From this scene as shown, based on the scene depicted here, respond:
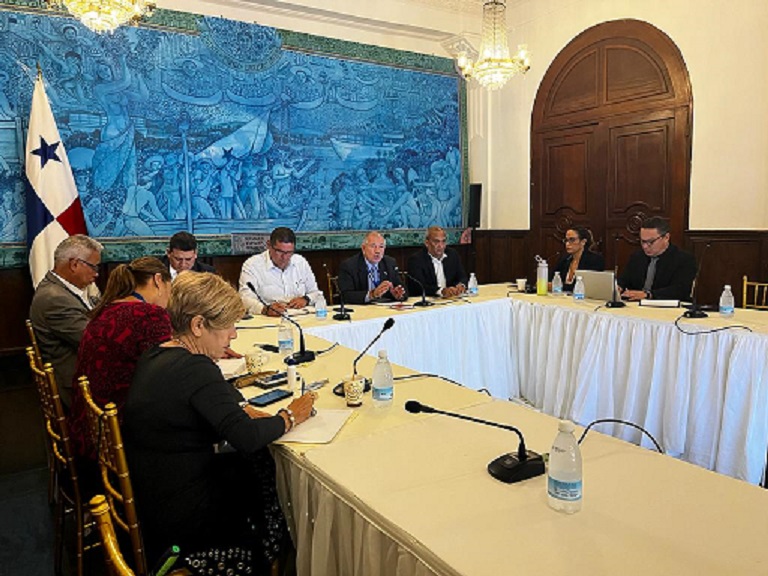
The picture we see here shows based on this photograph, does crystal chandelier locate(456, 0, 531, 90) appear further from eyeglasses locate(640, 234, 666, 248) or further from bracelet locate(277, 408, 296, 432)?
bracelet locate(277, 408, 296, 432)

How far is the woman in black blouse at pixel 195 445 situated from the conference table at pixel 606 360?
1664mm

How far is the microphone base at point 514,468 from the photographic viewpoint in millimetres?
1370

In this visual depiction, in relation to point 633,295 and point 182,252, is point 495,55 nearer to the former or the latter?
point 633,295

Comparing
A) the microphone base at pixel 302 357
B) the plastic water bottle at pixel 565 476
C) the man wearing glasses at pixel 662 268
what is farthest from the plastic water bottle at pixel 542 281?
the plastic water bottle at pixel 565 476

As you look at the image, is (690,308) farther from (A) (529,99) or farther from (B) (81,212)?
(B) (81,212)

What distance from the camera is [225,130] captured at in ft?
18.0

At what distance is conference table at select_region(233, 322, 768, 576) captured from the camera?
1.07m

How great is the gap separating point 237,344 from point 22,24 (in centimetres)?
355

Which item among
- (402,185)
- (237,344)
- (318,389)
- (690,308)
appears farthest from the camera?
(402,185)

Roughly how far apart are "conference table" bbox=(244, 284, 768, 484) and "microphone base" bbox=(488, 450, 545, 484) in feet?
6.45

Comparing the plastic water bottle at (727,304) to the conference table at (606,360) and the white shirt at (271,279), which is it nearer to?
the conference table at (606,360)

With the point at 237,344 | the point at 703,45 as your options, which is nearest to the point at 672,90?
the point at 703,45

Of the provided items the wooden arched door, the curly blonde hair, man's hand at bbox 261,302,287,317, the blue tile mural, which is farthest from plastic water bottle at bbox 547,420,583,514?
the wooden arched door

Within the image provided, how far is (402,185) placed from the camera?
6586 mm
